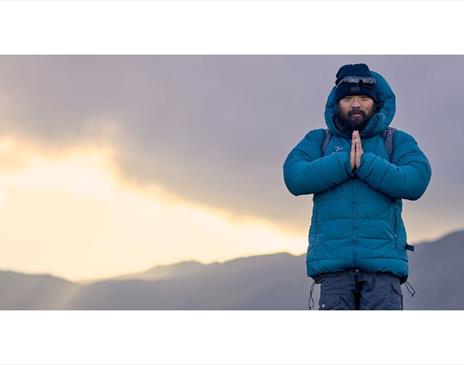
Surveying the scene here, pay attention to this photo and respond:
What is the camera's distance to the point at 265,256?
9.22 meters

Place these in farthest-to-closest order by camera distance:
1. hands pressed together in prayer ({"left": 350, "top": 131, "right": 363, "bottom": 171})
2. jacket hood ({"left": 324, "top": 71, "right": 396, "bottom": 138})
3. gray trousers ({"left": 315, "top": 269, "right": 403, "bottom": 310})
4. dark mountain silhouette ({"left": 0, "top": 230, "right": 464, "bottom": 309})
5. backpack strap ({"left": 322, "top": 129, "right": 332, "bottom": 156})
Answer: dark mountain silhouette ({"left": 0, "top": 230, "right": 464, "bottom": 309}) → backpack strap ({"left": 322, "top": 129, "right": 332, "bottom": 156}) → jacket hood ({"left": 324, "top": 71, "right": 396, "bottom": 138}) → hands pressed together in prayer ({"left": 350, "top": 131, "right": 363, "bottom": 171}) → gray trousers ({"left": 315, "top": 269, "right": 403, "bottom": 310})

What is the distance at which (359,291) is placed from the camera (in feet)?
20.1

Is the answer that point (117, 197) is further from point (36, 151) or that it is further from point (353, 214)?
point (353, 214)

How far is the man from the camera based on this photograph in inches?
239

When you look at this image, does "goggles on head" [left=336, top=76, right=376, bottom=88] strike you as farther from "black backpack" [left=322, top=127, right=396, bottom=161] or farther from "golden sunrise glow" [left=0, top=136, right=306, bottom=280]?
"golden sunrise glow" [left=0, top=136, right=306, bottom=280]

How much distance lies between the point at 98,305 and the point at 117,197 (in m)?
1.13

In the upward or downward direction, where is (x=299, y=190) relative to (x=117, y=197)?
downward

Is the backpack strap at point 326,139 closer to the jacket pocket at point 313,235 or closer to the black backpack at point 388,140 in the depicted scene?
the black backpack at point 388,140

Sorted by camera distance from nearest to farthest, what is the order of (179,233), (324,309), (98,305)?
(324,309)
(98,305)
(179,233)

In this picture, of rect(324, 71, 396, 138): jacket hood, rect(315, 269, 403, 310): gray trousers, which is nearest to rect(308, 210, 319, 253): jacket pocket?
rect(315, 269, 403, 310): gray trousers

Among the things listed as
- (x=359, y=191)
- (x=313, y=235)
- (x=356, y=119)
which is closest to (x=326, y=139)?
(x=356, y=119)

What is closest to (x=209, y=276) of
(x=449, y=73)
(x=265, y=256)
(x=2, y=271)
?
(x=265, y=256)

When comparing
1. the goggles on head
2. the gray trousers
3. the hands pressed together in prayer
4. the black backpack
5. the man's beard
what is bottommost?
the gray trousers

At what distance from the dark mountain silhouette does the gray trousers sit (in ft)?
9.10
